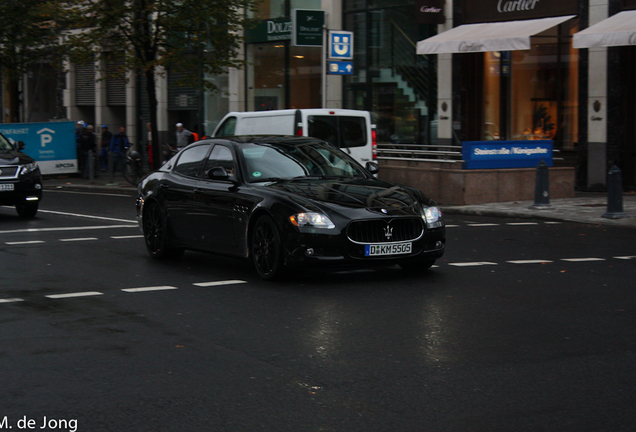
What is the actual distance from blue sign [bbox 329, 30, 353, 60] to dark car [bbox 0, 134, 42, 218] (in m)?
8.75

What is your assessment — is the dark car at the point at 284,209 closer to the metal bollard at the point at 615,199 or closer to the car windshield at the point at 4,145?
the metal bollard at the point at 615,199

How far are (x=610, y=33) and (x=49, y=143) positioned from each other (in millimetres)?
18629

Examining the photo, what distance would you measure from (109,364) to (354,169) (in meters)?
5.13

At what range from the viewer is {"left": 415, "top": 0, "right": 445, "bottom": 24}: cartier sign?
25.5 m

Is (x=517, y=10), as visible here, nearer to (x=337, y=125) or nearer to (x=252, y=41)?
(x=337, y=125)

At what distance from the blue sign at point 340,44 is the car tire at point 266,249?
46.6 ft

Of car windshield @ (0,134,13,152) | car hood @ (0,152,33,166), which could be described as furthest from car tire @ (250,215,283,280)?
car windshield @ (0,134,13,152)

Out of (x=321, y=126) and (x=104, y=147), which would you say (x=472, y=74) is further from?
(x=104, y=147)

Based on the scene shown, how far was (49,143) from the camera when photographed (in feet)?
101

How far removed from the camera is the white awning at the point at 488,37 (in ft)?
73.5

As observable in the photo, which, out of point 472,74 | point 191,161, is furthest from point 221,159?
point 472,74

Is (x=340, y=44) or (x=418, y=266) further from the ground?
(x=340, y=44)

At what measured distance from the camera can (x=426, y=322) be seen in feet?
24.1

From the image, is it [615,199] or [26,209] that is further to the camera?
[26,209]
